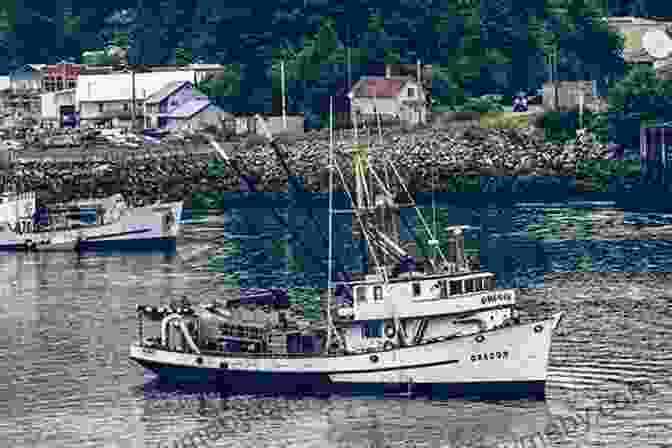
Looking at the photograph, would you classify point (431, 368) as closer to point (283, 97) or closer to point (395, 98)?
point (395, 98)

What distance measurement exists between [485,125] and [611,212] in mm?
31859

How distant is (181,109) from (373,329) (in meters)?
105

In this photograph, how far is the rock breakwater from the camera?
15750 centimetres

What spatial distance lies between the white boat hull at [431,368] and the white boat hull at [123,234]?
171ft

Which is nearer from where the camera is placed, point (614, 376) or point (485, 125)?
point (614, 376)

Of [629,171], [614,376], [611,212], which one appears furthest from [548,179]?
[614,376]

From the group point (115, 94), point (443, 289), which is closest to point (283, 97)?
point (115, 94)

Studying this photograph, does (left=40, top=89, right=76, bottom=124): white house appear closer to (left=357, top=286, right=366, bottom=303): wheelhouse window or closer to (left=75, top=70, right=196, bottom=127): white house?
(left=75, top=70, right=196, bottom=127): white house

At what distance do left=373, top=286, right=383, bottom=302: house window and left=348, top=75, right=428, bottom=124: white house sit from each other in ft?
310

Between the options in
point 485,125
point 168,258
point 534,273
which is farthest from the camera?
point 485,125

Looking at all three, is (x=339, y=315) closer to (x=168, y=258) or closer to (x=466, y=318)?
(x=466, y=318)

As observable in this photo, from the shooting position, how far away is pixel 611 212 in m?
139

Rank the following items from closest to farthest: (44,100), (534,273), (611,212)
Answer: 1. (534,273)
2. (611,212)
3. (44,100)

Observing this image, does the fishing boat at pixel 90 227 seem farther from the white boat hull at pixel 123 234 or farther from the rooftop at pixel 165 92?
the rooftop at pixel 165 92
